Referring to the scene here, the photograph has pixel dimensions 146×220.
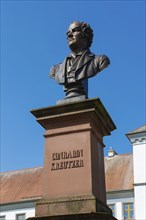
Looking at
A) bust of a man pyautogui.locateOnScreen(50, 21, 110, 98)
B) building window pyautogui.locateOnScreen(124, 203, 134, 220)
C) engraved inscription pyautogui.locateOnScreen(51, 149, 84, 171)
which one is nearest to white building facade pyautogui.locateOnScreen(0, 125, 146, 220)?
building window pyautogui.locateOnScreen(124, 203, 134, 220)

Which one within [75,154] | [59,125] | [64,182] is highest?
[59,125]

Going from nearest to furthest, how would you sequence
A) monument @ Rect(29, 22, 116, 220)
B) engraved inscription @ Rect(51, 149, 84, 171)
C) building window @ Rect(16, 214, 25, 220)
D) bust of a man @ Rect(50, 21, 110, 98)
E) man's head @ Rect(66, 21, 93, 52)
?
monument @ Rect(29, 22, 116, 220) → engraved inscription @ Rect(51, 149, 84, 171) → bust of a man @ Rect(50, 21, 110, 98) → man's head @ Rect(66, 21, 93, 52) → building window @ Rect(16, 214, 25, 220)

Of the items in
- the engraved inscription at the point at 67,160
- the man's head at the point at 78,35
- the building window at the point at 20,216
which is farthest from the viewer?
the building window at the point at 20,216

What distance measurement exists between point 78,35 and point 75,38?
0.09 metres

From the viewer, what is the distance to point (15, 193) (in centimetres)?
4153

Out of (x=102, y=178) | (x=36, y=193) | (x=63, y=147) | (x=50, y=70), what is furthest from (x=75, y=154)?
(x=36, y=193)

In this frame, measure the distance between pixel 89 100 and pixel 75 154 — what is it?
963 millimetres

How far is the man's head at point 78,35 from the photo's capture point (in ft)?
27.9

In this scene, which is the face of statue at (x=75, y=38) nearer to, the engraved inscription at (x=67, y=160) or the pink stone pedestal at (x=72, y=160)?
the pink stone pedestal at (x=72, y=160)

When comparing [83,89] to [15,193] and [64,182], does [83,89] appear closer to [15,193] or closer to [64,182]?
[64,182]

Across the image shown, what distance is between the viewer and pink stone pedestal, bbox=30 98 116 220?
6.97m

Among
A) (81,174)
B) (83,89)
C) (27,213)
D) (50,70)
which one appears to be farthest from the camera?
(27,213)

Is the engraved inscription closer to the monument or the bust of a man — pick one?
the monument

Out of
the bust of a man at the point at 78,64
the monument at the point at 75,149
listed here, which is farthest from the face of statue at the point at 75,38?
the monument at the point at 75,149
